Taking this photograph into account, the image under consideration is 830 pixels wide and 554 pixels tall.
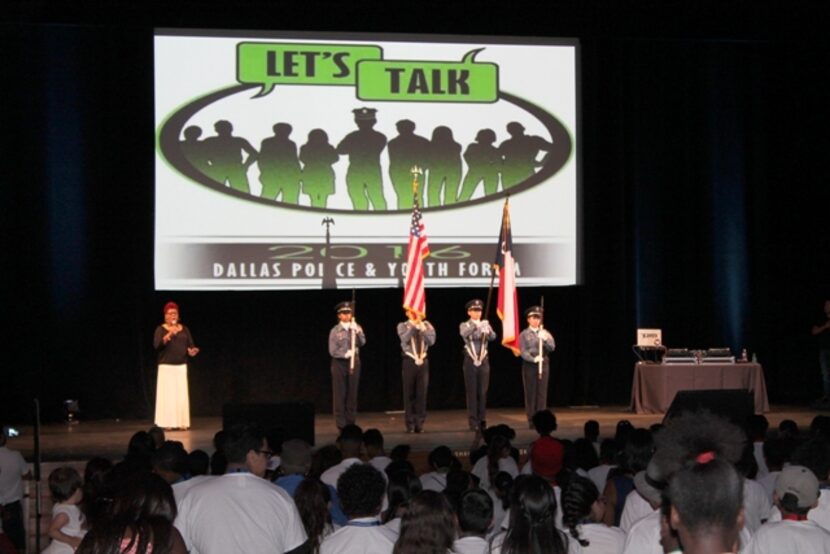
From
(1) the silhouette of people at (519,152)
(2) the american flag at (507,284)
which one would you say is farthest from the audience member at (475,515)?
(1) the silhouette of people at (519,152)

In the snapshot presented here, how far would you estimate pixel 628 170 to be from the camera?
657 inches

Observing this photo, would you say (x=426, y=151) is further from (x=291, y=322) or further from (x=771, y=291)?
(x=771, y=291)

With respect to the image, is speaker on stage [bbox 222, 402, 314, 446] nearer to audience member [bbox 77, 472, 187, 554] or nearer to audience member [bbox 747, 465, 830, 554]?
audience member [bbox 747, 465, 830, 554]

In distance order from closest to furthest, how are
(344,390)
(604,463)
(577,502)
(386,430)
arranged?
(577,502) < (604,463) < (386,430) < (344,390)

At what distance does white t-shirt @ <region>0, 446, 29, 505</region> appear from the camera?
8375 millimetres

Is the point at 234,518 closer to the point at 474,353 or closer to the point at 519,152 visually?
the point at 474,353

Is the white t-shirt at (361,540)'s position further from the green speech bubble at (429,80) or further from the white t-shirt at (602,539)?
the green speech bubble at (429,80)

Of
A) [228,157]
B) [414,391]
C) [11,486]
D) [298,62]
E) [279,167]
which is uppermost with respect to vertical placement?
[298,62]

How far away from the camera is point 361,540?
179 inches

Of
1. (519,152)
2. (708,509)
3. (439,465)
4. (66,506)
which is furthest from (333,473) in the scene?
(519,152)

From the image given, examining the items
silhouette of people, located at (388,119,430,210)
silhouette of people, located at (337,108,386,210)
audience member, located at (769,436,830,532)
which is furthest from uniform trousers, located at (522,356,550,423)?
audience member, located at (769,436,830,532)

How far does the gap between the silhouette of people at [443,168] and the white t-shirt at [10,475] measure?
777 cm

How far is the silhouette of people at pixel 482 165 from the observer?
15523 millimetres

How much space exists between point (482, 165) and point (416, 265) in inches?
81.4
